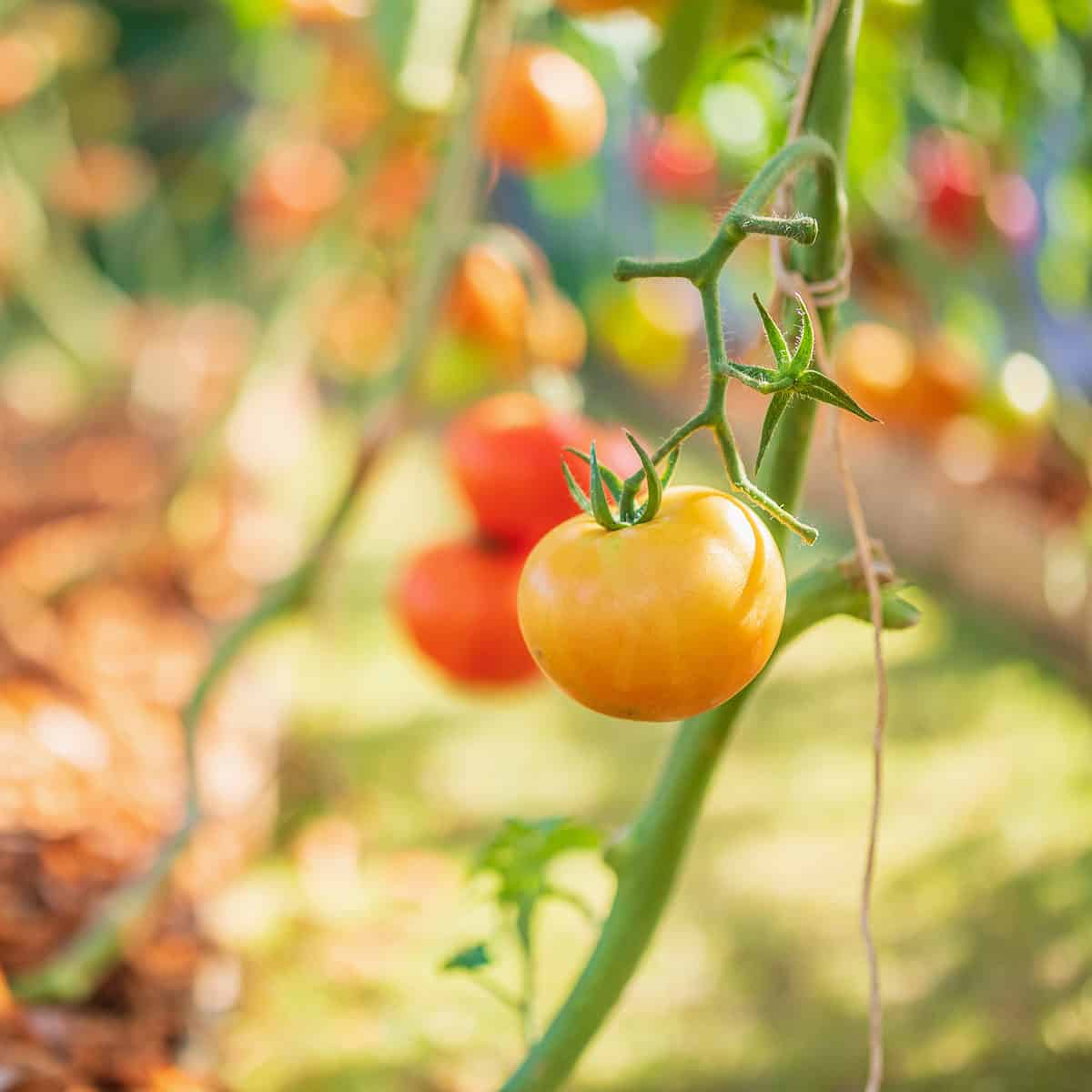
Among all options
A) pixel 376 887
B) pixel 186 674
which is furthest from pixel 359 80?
pixel 376 887

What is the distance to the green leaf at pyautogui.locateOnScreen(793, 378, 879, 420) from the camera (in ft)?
0.98

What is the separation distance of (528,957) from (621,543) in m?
0.27

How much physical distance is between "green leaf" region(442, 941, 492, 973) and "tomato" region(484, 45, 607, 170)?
2.32 feet

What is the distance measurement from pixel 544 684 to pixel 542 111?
2.30 ft

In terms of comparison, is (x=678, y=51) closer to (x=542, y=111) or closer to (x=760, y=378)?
(x=542, y=111)

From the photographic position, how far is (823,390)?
1.00ft

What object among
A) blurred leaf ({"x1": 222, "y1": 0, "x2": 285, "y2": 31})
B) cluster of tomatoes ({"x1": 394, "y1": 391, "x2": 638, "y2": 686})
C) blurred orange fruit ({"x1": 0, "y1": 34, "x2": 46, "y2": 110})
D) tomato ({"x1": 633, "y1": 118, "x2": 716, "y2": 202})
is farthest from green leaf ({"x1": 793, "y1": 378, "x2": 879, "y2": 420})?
blurred orange fruit ({"x1": 0, "y1": 34, "x2": 46, "y2": 110})

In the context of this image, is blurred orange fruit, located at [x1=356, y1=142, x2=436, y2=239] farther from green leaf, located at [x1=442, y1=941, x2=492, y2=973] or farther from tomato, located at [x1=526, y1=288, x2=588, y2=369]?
green leaf, located at [x1=442, y1=941, x2=492, y2=973]

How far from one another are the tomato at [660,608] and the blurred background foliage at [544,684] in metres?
0.20

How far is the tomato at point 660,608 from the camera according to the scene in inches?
12.5

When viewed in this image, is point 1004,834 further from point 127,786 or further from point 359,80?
point 359,80

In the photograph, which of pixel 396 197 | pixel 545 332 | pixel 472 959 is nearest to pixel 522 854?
pixel 472 959

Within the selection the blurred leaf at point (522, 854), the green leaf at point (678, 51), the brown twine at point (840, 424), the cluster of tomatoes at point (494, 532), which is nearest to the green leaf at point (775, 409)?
the brown twine at point (840, 424)

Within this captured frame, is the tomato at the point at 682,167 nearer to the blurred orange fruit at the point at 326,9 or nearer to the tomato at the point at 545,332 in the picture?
the blurred orange fruit at the point at 326,9
